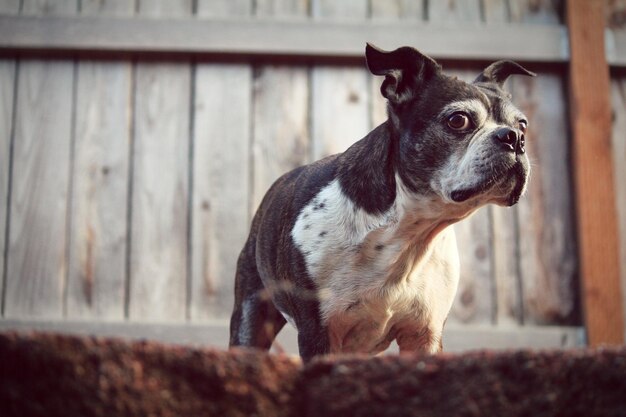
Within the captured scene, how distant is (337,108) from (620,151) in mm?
1411

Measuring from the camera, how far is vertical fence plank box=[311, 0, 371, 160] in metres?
4.01

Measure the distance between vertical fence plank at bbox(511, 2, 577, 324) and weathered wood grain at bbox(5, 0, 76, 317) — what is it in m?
2.21

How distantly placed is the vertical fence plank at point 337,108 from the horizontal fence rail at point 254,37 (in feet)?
0.32

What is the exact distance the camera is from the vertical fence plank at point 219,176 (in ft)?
12.8

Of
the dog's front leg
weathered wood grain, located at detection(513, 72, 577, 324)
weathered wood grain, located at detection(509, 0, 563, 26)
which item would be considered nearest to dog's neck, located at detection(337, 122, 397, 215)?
Result: the dog's front leg

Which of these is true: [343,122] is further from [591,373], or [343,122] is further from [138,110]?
[591,373]

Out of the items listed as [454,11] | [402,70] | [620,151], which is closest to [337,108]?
[454,11]

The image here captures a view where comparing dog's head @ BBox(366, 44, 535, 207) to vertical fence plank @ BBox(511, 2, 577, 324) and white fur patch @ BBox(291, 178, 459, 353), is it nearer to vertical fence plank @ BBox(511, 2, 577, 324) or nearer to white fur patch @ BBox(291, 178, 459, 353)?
white fur patch @ BBox(291, 178, 459, 353)

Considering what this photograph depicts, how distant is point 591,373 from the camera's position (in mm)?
1104

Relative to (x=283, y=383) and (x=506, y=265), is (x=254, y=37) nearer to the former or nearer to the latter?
(x=506, y=265)

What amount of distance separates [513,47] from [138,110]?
6.12ft

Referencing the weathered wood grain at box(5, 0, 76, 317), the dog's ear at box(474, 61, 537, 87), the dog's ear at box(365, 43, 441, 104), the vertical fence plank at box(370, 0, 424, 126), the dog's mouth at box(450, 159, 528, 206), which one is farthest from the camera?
the vertical fence plank at box(370, 0, 424, 126)

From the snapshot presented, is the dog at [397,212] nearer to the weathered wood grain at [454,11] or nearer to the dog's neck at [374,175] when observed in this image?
the dog's neck at [374,175]

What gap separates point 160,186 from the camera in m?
3.94
